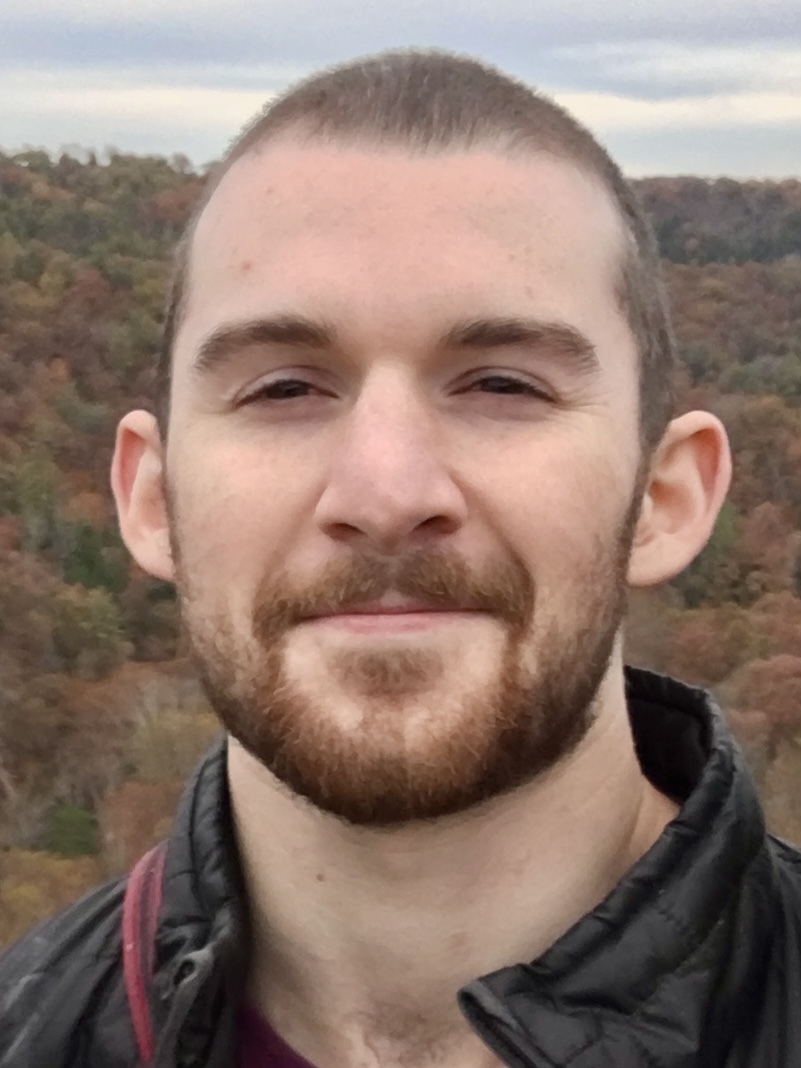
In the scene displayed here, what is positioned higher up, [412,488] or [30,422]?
[412,488]

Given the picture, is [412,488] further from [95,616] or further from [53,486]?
[53,486]

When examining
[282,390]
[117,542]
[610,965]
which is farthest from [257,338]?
[117,542]

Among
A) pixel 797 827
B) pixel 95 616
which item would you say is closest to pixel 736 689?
pixel 797 827

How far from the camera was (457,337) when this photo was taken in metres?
0.77

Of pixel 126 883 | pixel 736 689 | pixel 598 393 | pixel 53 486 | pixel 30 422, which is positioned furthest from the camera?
pixel 53 486

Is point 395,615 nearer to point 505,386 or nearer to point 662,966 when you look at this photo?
point 505,386

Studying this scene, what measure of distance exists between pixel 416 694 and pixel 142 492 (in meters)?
0.40

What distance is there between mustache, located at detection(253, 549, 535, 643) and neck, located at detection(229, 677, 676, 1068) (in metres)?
0.17

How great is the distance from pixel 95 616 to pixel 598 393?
8.40 feet

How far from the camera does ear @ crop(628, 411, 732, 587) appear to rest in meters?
0.90

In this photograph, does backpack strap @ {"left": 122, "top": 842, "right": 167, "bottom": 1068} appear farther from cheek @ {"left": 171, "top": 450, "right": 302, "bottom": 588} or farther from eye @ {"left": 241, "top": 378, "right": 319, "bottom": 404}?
eye @ {"left": 241, "top": 378, "right": 319, "bottom": 404}

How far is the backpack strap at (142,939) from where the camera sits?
827 millimetres

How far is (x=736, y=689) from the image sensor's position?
2656 millimetres

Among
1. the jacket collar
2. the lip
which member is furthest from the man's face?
the jacket collar
